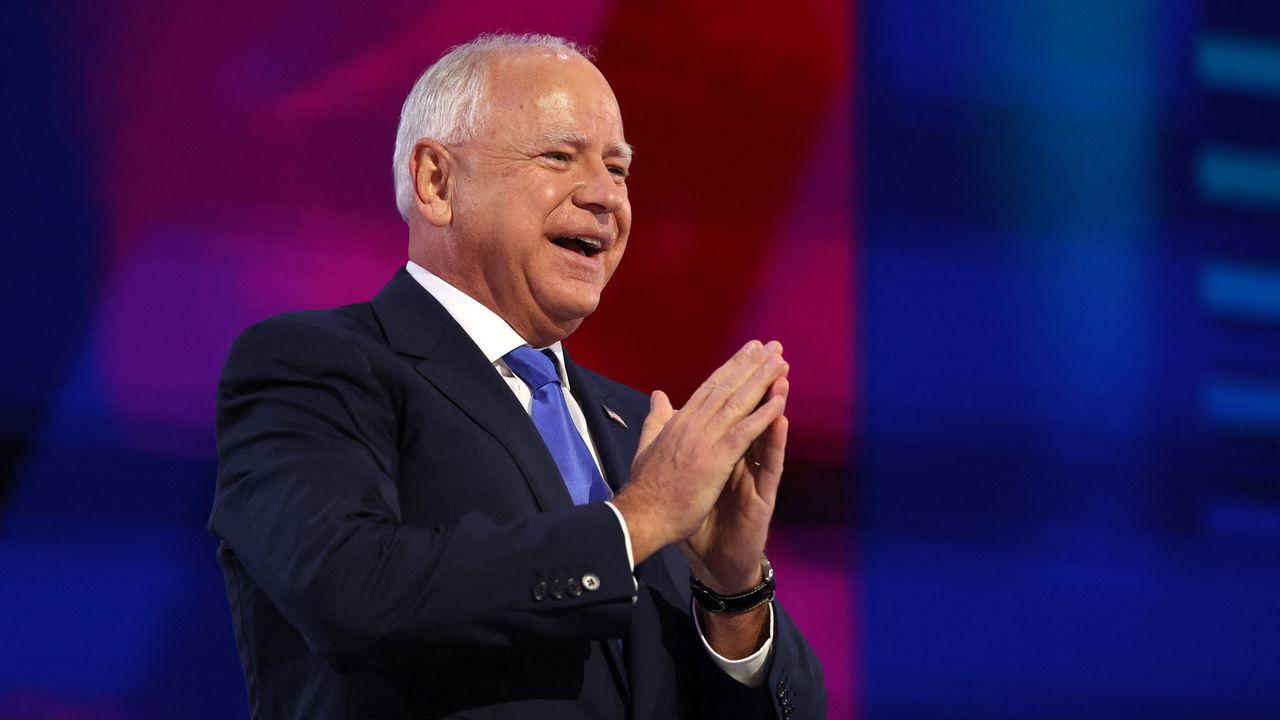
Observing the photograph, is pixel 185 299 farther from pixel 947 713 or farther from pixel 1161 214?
pixel 1161 214

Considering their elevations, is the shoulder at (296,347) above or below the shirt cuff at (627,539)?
above

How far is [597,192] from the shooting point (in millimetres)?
1816

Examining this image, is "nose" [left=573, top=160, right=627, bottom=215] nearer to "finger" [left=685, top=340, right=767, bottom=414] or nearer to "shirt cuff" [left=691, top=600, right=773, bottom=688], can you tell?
"finger" [left=685, top=340, right=767, bottom=414]

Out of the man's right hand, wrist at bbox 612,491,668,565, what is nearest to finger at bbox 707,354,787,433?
the man's right hand

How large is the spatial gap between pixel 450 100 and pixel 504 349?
371 mm

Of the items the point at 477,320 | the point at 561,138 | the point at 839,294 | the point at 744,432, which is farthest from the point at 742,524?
the point at 839,294

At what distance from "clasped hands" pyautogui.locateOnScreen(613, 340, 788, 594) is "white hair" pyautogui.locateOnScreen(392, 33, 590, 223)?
504mm

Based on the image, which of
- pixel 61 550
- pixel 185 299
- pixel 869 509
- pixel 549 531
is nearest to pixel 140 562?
pixel 61 550

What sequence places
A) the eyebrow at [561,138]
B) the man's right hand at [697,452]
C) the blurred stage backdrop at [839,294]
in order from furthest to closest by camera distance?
1. the blurred stage backdrop at [839,294]
2. the eyebrow at [561,138]
3. the man's right hand at [697,452]

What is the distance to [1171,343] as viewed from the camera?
2664 millimetres

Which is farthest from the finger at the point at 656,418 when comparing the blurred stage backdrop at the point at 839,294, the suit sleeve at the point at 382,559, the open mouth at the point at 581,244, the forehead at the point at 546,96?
the blurred stage backdrop at the point at 839,294

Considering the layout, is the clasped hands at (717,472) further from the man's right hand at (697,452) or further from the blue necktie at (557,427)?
the blue necktie at (557,427)

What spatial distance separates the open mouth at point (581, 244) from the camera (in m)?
1.82

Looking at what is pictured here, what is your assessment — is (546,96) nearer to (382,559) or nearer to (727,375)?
(727,375)
